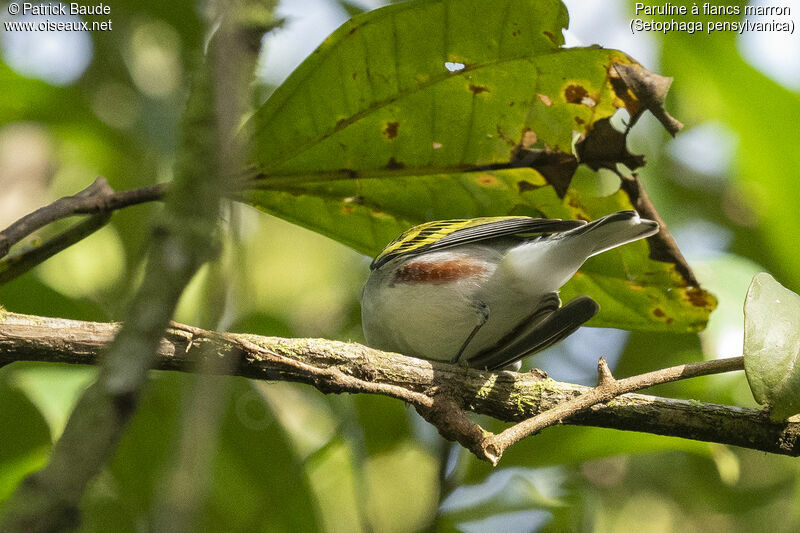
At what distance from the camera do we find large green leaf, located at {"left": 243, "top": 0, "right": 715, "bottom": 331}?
8.57ft

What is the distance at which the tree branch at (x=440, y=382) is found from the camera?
203 cm

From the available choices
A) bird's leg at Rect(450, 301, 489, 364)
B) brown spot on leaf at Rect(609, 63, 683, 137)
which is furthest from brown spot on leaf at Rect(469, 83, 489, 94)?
bird's leg at Rect(450, 301, 489, 364)

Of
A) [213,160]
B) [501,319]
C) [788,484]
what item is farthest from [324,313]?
[213,160]

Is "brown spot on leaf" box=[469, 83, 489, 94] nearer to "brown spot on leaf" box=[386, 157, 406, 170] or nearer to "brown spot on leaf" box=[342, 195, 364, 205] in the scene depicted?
"brown spot on leaf" box=[386, 157, 406, 170]

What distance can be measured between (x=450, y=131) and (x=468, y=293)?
2.66ft

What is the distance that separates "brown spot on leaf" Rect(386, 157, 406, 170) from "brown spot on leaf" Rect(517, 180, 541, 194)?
480mm

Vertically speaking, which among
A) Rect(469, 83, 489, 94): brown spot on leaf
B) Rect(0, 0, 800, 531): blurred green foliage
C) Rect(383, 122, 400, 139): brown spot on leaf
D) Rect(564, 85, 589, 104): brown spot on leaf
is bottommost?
Rect(0, 0, 800, 531): blurred green foliage

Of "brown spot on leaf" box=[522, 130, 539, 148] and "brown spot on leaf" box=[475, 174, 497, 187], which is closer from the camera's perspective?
"brown spot on leaf" box=[522, 130, 539, 148]

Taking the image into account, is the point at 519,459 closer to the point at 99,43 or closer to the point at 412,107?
the point at 412,107

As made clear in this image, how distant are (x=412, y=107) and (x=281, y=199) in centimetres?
60

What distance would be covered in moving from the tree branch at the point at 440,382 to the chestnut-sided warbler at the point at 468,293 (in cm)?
75

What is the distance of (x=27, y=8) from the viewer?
11.1 feet

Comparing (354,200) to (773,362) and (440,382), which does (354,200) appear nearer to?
(440,382)

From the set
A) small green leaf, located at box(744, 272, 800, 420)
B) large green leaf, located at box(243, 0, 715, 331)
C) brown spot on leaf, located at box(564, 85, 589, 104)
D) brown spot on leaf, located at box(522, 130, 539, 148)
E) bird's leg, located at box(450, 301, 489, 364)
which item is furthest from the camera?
bird's leg, located at box(450, 301, 489, 364)
